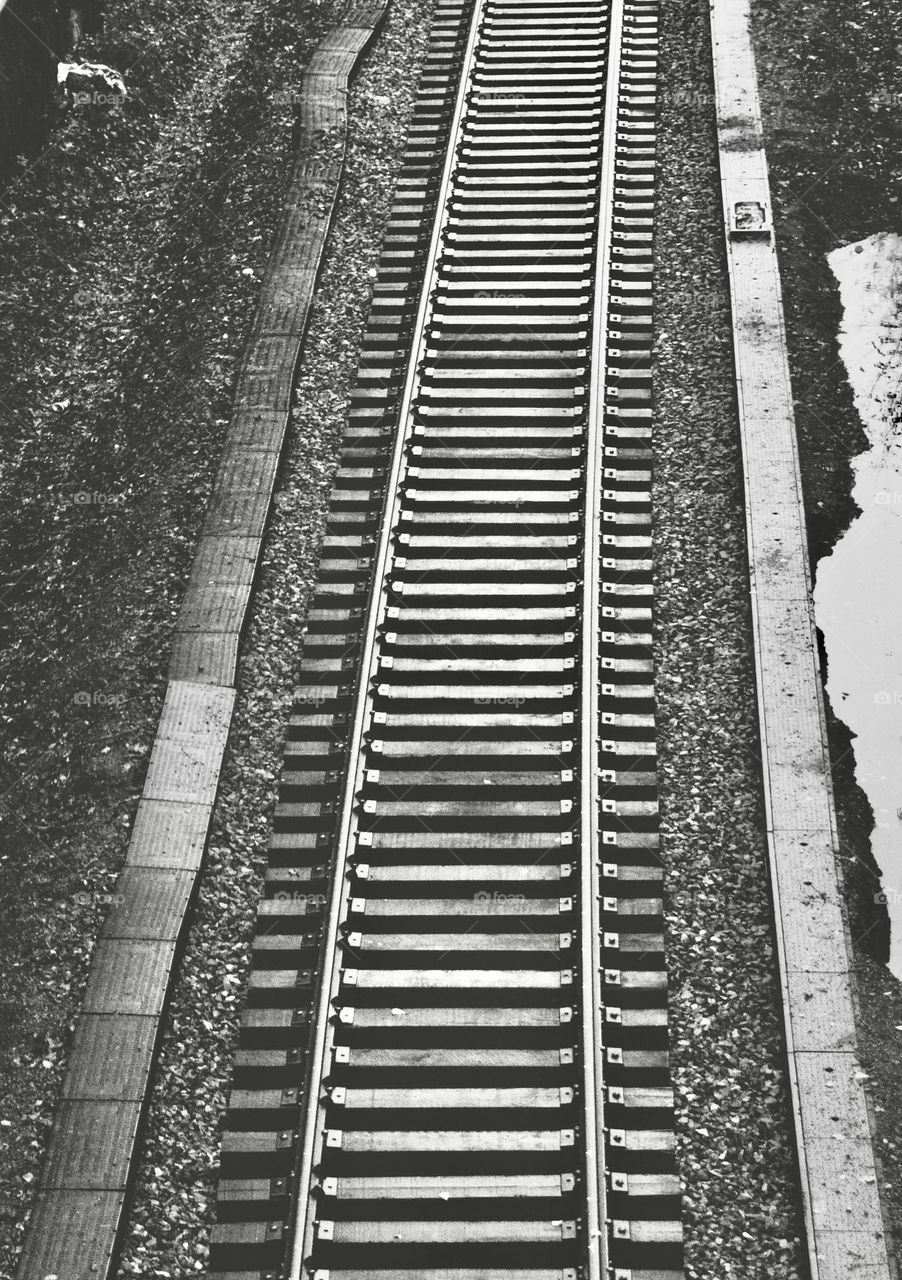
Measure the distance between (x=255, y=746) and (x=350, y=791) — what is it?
32.7 inches

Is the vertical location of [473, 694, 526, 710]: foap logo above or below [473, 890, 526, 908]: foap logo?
above

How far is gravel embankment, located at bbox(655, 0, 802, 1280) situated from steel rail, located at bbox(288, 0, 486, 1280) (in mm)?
1853

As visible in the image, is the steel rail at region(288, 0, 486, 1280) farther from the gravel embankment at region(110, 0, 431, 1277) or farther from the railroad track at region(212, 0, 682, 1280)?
the gravel embankment at region(110, 0, 431, 1277)

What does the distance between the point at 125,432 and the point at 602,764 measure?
4.64 meters

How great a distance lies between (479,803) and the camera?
7211 mm

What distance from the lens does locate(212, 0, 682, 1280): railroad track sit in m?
5.89

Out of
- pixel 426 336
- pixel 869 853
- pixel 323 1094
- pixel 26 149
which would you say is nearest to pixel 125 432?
pixel 426 336

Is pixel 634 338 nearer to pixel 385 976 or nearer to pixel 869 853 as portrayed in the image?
pixel 869 853

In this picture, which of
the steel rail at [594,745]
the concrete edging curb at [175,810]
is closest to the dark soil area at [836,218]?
the steel rail at [594,745]

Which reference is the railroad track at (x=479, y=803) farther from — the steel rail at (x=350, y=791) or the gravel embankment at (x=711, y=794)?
the gravel embankment at (x=711, y=794)

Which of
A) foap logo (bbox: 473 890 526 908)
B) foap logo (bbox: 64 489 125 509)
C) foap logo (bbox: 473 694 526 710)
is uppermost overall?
foap logo (bbox: 64 489 125 509)

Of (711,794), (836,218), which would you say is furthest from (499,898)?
(836,218)

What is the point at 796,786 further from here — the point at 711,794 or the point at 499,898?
the point at 499,898

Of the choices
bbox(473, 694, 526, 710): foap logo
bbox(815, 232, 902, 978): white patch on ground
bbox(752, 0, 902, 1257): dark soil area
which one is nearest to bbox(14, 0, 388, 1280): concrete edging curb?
bbox(473, 694, 526, 710): foap logo
